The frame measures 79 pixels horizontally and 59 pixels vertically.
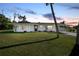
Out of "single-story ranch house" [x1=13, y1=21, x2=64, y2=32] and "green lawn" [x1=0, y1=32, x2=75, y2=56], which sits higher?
"single-story ranch house" [x1=13, y1=21, x2=64, y2=32]

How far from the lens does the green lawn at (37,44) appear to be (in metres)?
2.19

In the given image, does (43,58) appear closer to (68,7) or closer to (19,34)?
(19,34)

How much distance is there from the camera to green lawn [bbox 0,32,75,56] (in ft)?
7.18

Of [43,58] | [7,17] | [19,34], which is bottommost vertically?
[43,58]

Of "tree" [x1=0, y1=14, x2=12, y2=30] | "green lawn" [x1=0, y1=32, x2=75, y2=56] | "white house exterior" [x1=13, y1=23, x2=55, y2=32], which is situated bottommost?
"green lawn" [x1=0, y1=32, x2=75, y2=56]

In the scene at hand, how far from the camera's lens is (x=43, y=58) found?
7.14ft

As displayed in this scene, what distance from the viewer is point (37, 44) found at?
7.24ft

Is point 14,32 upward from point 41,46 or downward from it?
upward

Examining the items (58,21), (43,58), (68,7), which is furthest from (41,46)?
(68,7)

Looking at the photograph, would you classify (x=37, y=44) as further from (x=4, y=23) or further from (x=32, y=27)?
(x=4, y=23)

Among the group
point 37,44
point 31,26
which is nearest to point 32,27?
point 31,26

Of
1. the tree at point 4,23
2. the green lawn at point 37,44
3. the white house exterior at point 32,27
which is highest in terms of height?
the tree at point 4,23

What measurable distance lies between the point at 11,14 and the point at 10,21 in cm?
6

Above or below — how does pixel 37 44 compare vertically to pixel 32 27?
below
